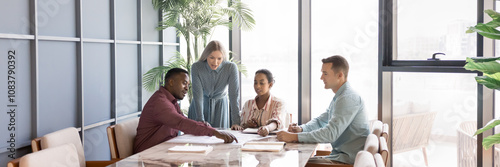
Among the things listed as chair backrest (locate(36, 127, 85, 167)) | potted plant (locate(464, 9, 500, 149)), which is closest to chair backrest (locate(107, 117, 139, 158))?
chair backrest (locate(36, 127, 85, 167))

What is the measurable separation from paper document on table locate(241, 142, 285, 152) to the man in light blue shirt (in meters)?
0.18

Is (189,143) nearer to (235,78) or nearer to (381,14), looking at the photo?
(235,78)

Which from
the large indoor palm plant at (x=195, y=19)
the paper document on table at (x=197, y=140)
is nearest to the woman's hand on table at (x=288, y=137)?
the paper document on table at (x=197, y=140)

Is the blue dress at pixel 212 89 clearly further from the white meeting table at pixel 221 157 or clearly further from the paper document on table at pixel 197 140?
the white meeting table at pixel 221 157

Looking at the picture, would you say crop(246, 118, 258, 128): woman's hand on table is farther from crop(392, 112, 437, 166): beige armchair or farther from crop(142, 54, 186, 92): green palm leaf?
crop(392, 112, 437, 166): beige armchair

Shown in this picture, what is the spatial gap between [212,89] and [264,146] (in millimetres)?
1551

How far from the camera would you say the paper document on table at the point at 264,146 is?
2.85m

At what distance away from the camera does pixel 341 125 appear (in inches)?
124

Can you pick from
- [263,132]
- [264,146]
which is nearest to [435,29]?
[263,132]

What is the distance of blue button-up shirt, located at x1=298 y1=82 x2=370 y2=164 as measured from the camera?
3.14 metres

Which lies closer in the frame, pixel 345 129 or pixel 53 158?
pixel 53 158

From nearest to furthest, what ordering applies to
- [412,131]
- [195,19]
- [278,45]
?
[412,131] < [195,19] < [278,45]

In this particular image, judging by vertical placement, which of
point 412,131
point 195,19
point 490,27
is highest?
point 195,19

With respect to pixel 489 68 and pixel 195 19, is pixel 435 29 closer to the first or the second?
pixel 489 68
